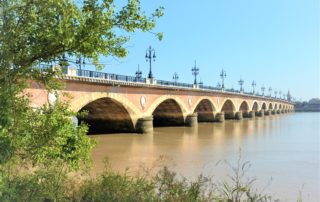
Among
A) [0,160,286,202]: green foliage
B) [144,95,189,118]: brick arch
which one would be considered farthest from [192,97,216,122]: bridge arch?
[0,160,286,202]: green foliage

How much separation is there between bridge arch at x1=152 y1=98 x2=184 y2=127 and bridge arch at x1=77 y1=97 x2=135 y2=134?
11583 millimetres

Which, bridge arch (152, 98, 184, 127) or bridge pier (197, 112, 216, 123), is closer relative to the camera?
bridge arch (152, 98, 184, 127)

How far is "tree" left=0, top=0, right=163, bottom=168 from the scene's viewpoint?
515 cm

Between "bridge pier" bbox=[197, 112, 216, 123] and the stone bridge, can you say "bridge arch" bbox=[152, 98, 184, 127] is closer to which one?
the stone bridge

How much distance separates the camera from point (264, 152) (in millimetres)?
20734

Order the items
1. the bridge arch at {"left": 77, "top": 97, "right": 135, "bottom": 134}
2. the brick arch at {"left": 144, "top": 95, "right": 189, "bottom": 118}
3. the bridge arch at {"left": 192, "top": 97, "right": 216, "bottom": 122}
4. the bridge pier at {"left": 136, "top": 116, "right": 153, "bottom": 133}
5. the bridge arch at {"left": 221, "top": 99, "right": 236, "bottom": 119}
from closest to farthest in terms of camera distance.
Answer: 1. the bridge arch at {"left": 77, "top": 97, "right": 135, "bottom": 134}
2. the bridge pier at {"left": 136, "top": 116, "right": 153, "bottom": 133}
3. the brick arch at {"left": 144, "top": 95, "right": 189, "bottom": 118}
4. the bridge arch at {"left": 192, "top": 97, "right": 216, "bottom": 122}
5. the bridge arch at {"left": 221, "top": 99, "right": 236, "bottom": 119}

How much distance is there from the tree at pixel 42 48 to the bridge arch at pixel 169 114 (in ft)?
126

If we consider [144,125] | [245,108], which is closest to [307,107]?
[245,108]

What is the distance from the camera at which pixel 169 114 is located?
46812 millimetres

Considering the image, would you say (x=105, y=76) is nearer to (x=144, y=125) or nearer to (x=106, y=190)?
(x=144, y=125)

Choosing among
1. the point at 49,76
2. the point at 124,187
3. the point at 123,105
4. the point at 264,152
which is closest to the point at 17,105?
the point at 49,76

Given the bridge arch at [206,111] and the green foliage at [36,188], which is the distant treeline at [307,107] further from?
the green foliage at [36,188]

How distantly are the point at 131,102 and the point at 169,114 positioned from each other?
Answer: 14454 mm

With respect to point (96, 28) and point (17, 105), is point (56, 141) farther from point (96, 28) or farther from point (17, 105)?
point (96, 28)
